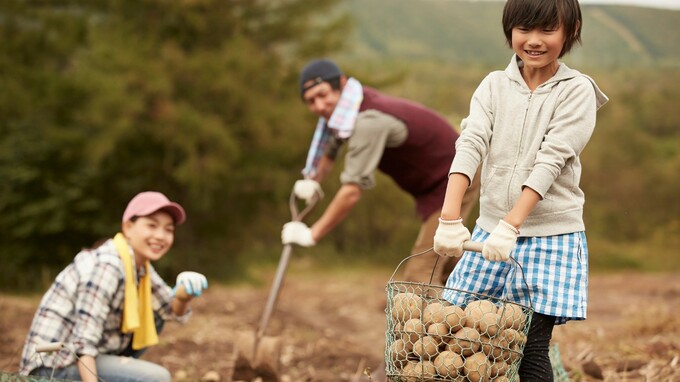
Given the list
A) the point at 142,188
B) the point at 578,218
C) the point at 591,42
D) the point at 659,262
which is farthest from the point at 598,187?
the point at 578,218

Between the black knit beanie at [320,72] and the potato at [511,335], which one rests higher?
the black knit beanie at [320,72]

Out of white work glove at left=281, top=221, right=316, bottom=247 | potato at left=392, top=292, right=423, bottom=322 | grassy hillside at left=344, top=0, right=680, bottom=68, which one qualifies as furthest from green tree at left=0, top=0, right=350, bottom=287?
potato at left=392, top=292, right=423, bottom=322

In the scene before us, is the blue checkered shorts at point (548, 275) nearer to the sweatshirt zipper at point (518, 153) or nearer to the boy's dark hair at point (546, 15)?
the sweatshirt zipper at point (518, 153)

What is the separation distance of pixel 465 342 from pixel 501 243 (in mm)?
290

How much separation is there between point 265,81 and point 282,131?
787 mm

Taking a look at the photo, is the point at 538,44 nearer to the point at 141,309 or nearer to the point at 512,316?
the point at 512,316

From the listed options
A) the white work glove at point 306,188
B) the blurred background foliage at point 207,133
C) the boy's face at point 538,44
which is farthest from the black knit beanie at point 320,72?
the blurred background foliage at point 207,133

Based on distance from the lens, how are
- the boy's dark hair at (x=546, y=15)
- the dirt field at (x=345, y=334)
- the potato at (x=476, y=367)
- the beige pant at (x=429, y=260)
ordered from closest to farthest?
the potato at (x=476, y=367) → the boy's dark hair at (x=546, y=15) → the beige pant at (x=429, y=260) → the dirt field at (x=345, y=334)

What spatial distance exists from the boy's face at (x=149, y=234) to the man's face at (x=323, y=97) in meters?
1.10

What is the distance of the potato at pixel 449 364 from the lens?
91.4 inches

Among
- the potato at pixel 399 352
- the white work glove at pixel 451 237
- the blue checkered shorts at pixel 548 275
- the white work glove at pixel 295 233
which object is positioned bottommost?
the potato at pixel 399 352

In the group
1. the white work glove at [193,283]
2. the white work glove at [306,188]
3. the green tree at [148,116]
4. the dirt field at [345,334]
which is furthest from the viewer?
the green tree at [148,116]

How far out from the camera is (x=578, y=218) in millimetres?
2625

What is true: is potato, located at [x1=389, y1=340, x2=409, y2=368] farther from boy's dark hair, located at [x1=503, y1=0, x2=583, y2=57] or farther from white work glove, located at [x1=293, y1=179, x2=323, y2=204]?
white work glove, located at [x1=293, y1=179, x2=323, y2=204]
